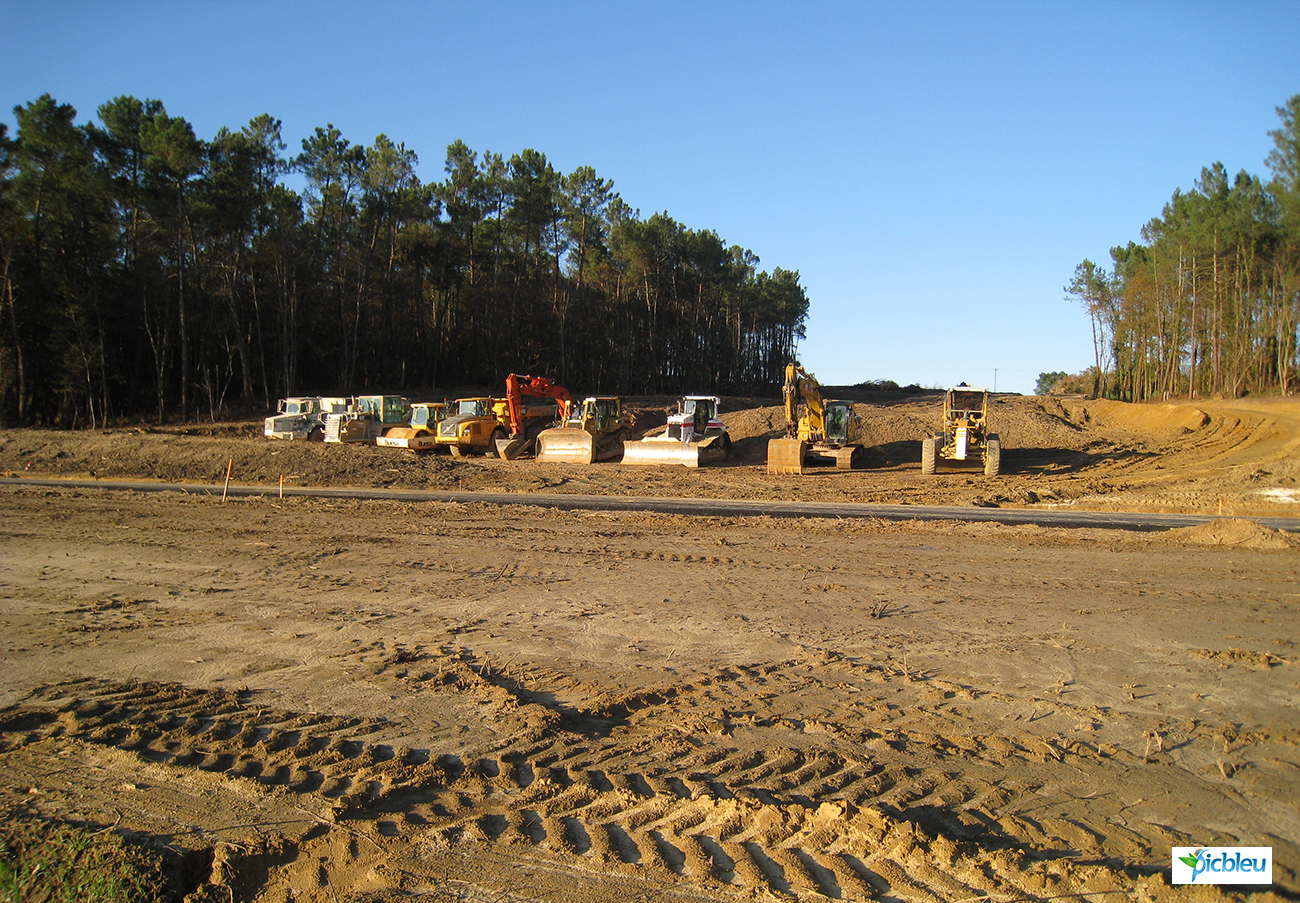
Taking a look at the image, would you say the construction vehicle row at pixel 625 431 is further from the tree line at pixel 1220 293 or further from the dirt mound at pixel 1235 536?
the tree line at pixel 1220 293

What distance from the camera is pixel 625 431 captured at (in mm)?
29969

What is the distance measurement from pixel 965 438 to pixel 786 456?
5.53 meters

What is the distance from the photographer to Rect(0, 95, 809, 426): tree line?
3766cm

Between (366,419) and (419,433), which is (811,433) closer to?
(419,433)

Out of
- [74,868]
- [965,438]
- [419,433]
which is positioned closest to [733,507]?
[965,438]

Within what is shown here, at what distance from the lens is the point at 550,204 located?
4941cm

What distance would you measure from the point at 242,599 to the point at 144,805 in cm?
483

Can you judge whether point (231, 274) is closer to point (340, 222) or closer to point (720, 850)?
point (340, 222)

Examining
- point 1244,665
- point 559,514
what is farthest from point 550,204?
point 1244,665

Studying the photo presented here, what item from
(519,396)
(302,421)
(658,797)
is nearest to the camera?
(658,797)

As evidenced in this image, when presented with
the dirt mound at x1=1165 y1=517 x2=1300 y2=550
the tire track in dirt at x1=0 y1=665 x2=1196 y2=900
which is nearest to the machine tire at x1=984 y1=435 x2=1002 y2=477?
the dirt mound at x1=1165 y1=517 x2=1300 y2=550

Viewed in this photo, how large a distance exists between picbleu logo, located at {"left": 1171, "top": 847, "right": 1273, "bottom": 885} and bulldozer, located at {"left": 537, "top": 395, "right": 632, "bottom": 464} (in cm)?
2326

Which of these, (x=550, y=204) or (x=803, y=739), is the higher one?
(x=550, y=204)

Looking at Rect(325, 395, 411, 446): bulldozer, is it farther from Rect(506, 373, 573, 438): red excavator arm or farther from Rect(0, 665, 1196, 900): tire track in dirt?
Rect(0, 665, 1196, 900): tire track in dirt
